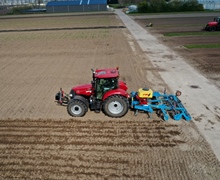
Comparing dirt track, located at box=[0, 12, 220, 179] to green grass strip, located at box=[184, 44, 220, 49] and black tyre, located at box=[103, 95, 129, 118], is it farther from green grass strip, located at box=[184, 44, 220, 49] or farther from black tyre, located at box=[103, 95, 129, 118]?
green grass strip, located at box=[184, 44, 220, 49]

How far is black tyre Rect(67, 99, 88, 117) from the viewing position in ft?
30.6

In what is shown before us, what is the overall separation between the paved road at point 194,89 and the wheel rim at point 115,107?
274 cm

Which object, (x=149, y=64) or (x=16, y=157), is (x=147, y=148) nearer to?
(x=16, y=157)

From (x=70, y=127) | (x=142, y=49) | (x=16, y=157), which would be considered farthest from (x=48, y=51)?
(x=16, y=157)

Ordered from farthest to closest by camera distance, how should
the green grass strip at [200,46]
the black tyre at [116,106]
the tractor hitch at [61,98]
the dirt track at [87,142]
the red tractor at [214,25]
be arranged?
the red tractor at [214,25] → the green grass strip at [200,46] → the tractor hitch at [61,98] → the black tyre at [116,106] → the dirt track at [87,142]

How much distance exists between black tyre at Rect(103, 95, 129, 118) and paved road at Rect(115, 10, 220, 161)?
2617mm

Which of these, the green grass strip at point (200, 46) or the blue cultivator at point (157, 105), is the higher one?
the green grass strip at point (200, 46)

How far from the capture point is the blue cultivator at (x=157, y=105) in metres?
9.29

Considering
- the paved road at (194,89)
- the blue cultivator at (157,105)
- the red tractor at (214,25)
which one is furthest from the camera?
the red tractor at (214,25)

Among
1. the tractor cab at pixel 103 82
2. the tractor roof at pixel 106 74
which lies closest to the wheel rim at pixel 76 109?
the tractor cab at pixel 103 82

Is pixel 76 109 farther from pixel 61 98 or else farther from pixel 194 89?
pixel 194 89

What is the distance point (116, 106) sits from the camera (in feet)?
30.4

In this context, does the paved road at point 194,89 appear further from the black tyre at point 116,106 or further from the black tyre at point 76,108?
the black tyre at point 76,108

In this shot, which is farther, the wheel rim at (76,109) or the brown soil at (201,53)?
the brown soil at (201,53)
